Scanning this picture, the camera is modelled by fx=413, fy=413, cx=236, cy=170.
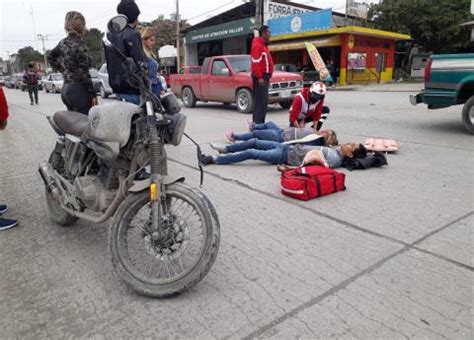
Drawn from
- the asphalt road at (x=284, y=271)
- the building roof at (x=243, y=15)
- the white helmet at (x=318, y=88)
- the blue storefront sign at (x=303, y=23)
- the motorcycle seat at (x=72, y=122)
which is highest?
the building roof at (x=243, y=15)

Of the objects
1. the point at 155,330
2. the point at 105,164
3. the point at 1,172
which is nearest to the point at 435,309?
the point at 155,330

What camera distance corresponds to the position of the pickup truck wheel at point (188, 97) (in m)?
15.3

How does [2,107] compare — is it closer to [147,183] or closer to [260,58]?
[147,183]

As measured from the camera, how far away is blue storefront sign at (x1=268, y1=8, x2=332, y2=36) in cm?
2762

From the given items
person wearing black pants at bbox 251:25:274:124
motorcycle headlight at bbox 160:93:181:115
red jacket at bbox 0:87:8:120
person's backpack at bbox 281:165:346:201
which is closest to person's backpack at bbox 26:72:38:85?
person wearing black pants at bbox 251:25:274:124

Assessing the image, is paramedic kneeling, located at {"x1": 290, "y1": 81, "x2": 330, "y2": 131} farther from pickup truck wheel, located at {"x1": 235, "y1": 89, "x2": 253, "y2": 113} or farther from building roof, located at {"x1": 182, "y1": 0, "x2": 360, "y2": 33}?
building roof, located at {"x1": 182, "y1": 0, "x2": 360, "y2": 33}

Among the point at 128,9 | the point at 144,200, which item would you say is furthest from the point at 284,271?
the point at 128,9

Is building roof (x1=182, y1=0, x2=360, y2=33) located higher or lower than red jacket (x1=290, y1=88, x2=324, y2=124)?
higher

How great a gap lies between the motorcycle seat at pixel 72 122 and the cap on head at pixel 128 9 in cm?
108

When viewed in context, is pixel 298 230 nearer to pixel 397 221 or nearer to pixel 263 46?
pixel 397 221

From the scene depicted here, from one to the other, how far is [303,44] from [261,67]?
2153 centimetres

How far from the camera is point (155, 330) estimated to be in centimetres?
230

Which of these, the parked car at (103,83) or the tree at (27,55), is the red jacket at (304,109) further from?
the tree at (27,55)

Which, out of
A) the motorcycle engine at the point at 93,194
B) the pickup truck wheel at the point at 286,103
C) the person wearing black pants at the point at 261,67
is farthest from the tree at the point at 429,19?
the motorcycle engine at the point at 93,194
